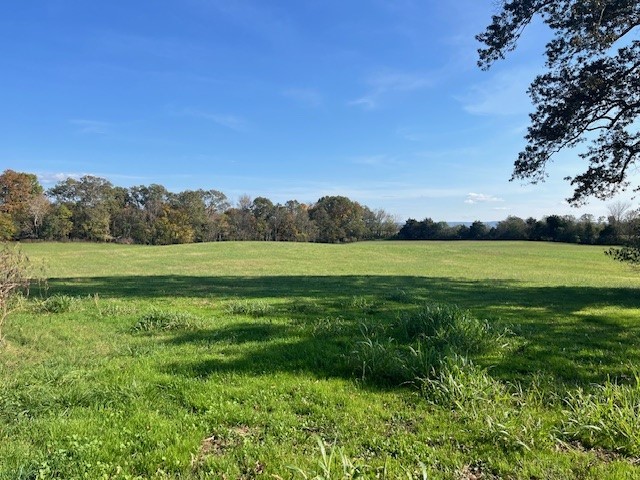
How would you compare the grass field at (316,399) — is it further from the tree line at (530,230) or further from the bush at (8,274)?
the tree line at (530,230)

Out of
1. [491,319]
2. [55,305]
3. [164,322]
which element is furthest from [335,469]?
[55,305]

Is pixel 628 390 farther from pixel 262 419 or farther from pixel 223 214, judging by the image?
pixel 223 214

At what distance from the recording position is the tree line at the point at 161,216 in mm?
71188

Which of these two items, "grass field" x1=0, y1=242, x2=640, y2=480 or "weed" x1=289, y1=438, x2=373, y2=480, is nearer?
"weed" x1=289, y1=438, x2=373, y2=480

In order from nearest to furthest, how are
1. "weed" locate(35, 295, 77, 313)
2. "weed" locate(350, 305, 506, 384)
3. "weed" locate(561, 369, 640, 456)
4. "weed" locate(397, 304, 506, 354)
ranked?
"weed" locate(561, 369, 640, 456)
"weed" locate(350, 305, 506, 384)
"weed" locate(397, 304, 506, 354)
"weed" locate(35, 295, 77, 313)

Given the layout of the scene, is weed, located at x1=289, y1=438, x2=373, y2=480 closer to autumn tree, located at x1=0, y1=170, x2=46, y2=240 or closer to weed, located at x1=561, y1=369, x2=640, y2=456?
weed, located at x1=561, y1=369, x2=640, y2=456

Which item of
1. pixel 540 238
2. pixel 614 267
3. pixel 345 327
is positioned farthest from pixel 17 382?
pixel 540 238

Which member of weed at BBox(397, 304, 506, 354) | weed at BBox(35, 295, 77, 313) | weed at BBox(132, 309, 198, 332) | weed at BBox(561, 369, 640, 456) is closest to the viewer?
weed at BBox(561, 369, 640, 456)

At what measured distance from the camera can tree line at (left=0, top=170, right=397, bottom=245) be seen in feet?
234

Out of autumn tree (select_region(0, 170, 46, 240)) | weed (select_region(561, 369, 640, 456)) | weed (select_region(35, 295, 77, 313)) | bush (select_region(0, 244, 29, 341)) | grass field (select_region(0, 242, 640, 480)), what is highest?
autumn tree (select_region(0, 170, 46, 240))

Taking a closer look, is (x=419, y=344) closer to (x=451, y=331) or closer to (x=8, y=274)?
(x=451, y=331)

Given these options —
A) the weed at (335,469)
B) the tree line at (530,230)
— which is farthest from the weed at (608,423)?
the tree line at (530,230)

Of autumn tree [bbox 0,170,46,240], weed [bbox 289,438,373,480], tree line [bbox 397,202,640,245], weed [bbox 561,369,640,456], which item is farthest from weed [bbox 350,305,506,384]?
autumn tree [bbox 0,170,46,240]

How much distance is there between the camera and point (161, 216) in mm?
82438
